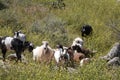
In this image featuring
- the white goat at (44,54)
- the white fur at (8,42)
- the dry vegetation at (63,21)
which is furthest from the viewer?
the dry vegetation at (63,21)

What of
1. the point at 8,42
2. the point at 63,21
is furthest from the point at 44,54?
the point at 63,21

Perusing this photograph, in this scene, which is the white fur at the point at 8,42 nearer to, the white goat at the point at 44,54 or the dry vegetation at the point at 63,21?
the dry vegetation at the point at 63,21

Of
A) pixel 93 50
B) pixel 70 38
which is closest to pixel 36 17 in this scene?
pixel 70 38

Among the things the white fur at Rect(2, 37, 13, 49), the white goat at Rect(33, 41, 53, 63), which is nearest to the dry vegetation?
the white goat at Rect(33, 41, 53, 63)

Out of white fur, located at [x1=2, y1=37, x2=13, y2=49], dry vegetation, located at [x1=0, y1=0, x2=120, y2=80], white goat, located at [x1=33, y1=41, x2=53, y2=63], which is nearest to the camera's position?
white fur, located at [x1=2, y1=37, x2=13, y2=49]

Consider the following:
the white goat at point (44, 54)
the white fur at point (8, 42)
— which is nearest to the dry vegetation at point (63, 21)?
the white goat at point (44, 54)

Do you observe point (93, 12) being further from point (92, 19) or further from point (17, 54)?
point (17, 54)

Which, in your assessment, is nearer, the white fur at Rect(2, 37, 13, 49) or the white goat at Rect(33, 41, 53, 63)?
the white fur at Rect(2, 37, 13, 49)

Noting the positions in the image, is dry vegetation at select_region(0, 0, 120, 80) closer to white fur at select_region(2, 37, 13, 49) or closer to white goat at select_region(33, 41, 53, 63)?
white goat at select_region(33, 41, 53, 63)

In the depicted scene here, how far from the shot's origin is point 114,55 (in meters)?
14.4

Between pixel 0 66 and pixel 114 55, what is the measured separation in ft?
15.6

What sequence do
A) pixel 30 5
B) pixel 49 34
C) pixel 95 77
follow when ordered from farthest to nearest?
pixel 30 5, pixel 49 34, pixel 95 77

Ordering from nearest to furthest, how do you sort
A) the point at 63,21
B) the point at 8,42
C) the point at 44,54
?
1. the point at 8,42
2. the point at 44,54
3. the point at 63,21

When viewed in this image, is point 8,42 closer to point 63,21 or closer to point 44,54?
point 44,54
